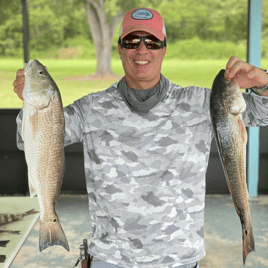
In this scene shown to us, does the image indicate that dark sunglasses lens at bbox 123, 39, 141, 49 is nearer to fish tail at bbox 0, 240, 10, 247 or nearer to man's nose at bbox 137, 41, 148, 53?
man's nose at bbox 137, 41, 148, 53

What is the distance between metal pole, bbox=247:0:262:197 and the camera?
5199 millimetres

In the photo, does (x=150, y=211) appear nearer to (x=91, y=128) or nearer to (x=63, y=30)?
(x=91, y=128)

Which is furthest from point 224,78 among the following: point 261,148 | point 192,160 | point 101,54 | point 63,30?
point 63,30

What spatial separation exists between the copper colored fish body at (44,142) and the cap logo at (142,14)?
0.48 meters

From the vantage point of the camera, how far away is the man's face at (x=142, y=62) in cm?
163

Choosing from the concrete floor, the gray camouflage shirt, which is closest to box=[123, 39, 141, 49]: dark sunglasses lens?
the gray camouflage shirt

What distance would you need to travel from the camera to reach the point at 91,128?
171cm

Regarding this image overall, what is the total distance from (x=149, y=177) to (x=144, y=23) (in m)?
0.67

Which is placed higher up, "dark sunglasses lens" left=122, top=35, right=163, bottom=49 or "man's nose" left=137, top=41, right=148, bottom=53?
"dark sunglasses lens" left=122, top=35, right=163, bottom=49

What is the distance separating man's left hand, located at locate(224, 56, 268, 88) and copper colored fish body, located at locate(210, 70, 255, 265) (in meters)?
0.05

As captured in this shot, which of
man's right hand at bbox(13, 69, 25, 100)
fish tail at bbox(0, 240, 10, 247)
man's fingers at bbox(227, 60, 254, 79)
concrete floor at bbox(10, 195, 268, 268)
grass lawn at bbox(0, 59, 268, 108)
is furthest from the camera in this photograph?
grass lawn at bbox(0, 59, 268, 108)

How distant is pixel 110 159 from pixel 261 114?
0.67 m

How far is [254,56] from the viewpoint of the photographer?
5223mm

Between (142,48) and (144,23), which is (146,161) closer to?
(142,48)
